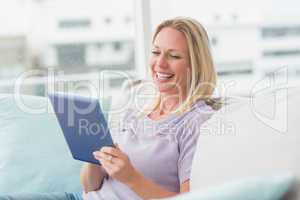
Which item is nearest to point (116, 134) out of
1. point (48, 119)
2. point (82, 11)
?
point (48, 119)

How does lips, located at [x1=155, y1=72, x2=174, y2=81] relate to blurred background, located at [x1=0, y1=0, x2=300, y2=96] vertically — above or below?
below

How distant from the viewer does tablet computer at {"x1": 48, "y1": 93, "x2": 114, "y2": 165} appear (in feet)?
4.44

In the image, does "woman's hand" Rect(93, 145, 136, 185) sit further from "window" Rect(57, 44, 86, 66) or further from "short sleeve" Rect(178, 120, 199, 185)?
"window" Rect(57, 44, 86, 66)

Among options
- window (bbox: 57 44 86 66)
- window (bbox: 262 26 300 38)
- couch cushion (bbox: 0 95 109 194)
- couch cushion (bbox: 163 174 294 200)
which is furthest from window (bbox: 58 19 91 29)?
couch cushion (bbox: 163 174 294 200)

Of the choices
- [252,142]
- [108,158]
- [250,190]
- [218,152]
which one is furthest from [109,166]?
[250,190]

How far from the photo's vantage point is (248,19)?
291 cm

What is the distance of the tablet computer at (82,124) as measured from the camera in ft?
4.44

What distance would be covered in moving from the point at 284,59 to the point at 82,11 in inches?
51.1

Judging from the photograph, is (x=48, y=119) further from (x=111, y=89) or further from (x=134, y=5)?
(x=134, y=5)

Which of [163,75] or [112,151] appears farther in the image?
[163,75]

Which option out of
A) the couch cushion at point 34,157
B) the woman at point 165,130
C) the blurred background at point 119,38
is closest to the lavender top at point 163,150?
the woman at point 165,130

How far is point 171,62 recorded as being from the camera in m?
1.54

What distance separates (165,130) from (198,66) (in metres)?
0.23

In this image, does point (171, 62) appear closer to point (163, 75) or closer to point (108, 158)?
point (163, 75)
